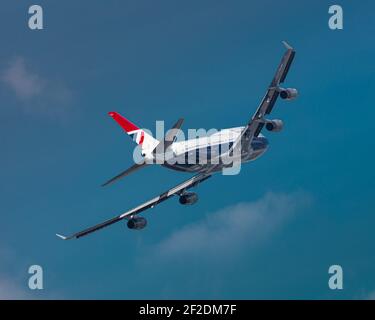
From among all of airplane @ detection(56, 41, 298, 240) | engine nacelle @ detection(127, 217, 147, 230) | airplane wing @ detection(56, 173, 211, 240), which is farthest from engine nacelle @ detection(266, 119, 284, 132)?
engine nacelle @ detection(127, 217, 147, 230)

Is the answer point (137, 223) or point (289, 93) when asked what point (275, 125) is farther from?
point (137, 223)

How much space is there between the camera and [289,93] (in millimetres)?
134500

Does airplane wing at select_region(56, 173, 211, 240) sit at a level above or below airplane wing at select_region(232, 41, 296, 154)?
below

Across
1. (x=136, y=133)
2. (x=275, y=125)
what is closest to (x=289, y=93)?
(x=275, y=125)

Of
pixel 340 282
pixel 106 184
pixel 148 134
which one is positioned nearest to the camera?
pixel 340 282

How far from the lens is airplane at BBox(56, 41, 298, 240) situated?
131625mm

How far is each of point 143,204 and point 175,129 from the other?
2969cm

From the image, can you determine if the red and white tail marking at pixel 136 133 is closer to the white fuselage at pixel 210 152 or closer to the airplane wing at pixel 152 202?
the white fuselage at pixel 210 152

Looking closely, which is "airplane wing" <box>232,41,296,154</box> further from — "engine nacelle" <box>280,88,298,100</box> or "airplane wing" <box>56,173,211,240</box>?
"airplane wing" <box>56,173,211,240</box>

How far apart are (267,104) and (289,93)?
3.46m
